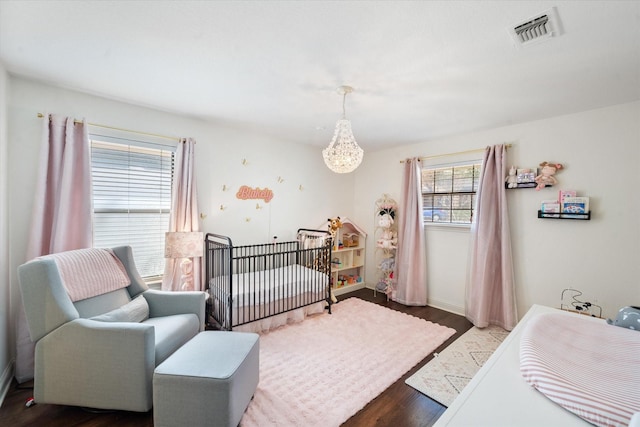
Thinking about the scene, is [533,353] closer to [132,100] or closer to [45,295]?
[45,295]

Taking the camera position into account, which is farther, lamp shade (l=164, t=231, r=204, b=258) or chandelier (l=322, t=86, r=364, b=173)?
lamp shade (l=164, t=231, r=204, b=258)

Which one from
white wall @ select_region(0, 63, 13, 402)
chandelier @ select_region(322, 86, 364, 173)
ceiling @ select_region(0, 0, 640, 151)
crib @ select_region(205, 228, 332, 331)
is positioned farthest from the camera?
crib @ select_region(205, 228, 332, 331)

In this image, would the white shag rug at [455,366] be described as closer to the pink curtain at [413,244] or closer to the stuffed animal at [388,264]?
the pink curtain at [413,244]

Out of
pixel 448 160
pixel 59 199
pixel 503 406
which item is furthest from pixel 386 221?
pixel 59 199

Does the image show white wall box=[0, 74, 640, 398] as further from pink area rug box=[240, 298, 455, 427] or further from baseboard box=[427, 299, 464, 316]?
pink area rug box=[240, 298, 455, 427]

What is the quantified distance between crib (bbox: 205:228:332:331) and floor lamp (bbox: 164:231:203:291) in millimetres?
241

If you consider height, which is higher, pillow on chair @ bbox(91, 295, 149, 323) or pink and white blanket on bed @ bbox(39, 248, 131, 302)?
pink and white blanket on bed @ bbox(39, 248, 131, 302)

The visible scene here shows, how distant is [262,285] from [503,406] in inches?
89.9

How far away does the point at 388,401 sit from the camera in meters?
1.80

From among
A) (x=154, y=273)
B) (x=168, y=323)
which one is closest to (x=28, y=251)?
(x=154, y=273)

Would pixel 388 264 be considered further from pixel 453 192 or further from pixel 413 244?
pixel 453 192

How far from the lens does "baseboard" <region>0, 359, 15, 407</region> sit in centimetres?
174

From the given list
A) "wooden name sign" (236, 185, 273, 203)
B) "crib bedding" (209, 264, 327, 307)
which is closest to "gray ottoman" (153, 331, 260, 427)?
"crib bedding" (209, 264, 327, 307)

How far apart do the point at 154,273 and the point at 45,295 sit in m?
1.06
